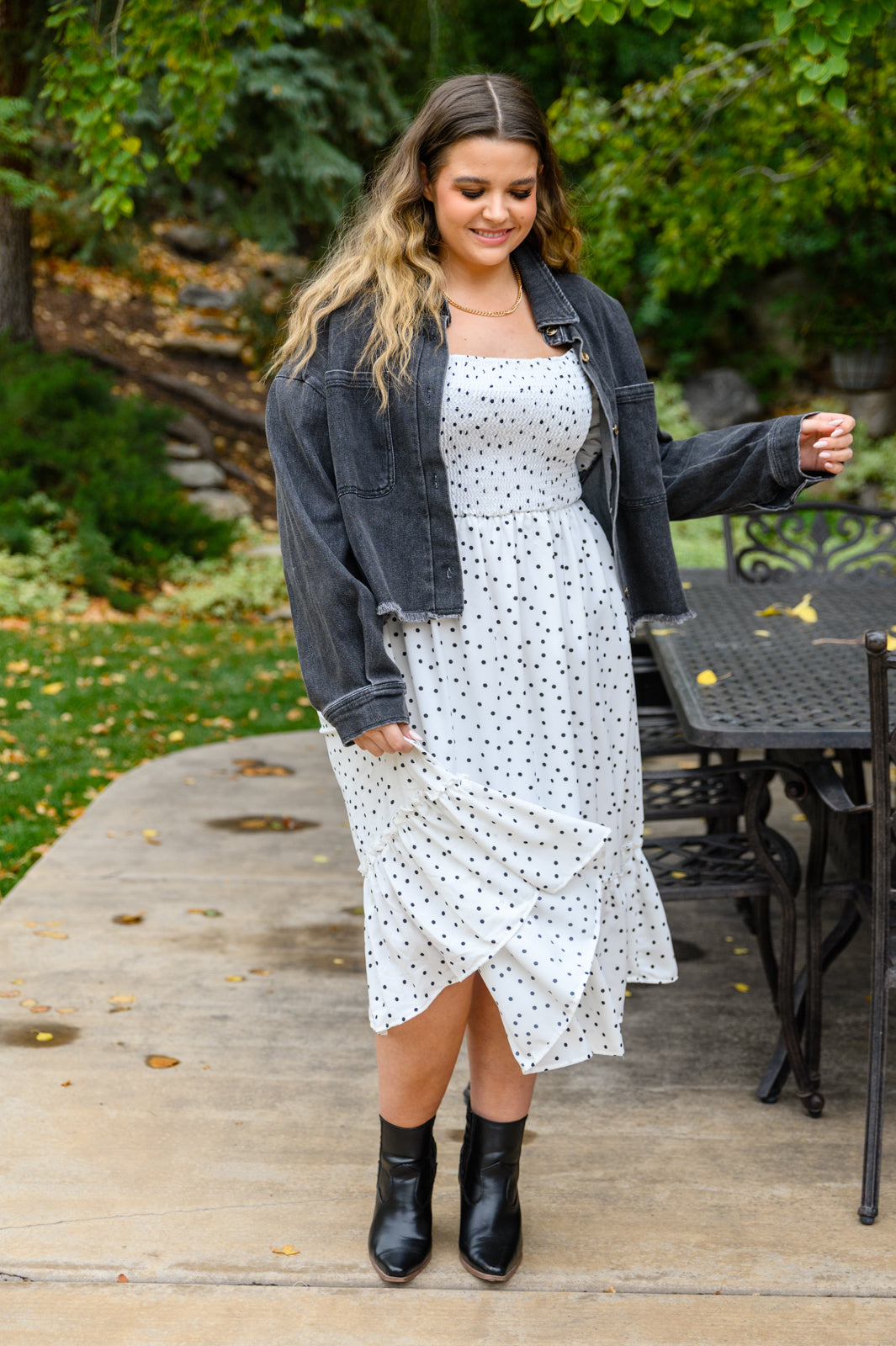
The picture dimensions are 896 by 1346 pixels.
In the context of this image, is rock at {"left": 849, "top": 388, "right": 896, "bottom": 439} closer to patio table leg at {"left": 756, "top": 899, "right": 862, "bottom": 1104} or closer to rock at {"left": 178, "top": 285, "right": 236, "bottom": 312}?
rock at {"left": 178, "top": 285, "right": 236, "bottom": 312}

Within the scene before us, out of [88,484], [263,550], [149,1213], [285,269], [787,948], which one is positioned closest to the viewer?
[149,1213]

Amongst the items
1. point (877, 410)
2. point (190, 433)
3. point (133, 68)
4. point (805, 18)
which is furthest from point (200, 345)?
point (805, 18)

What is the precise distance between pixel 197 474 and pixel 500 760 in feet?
32.5

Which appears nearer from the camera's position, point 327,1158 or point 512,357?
point 512,357

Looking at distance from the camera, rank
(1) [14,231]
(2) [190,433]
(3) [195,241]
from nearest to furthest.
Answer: (1) [14,231] → (2) [190,433] → (3) [195,241]

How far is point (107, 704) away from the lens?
6.01 m

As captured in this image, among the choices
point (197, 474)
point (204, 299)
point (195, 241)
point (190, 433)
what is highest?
point (195, 241)

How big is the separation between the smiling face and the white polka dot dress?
0.19 metres

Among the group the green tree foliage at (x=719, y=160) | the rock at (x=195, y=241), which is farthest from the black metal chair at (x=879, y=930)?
the rock at (x=195, y=241)

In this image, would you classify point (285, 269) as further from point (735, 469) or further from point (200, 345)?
point (735, 469)

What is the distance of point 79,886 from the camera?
12.2 feet

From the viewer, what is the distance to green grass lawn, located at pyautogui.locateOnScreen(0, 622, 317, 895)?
4750mm

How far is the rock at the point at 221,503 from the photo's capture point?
10969 millimetres

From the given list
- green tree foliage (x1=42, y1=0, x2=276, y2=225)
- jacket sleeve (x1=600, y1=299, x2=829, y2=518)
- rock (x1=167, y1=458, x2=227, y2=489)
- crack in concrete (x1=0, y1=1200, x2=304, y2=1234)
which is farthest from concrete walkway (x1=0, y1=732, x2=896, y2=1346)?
rock (x1=167, y1=458, x2=227, y2=489)
